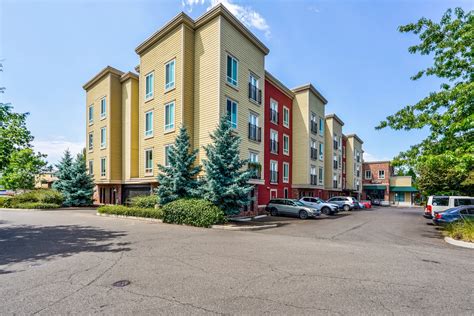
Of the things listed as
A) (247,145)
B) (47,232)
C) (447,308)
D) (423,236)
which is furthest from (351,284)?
(247,145)

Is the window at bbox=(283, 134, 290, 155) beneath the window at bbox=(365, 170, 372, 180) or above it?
above

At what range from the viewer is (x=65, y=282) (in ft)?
18.2

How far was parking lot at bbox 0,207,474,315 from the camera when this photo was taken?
15.0 feet

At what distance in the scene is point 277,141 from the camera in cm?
2542

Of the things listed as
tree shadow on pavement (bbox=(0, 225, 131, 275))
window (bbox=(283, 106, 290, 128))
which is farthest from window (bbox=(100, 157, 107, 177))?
window (bbox=(283, 106, 290, 128))

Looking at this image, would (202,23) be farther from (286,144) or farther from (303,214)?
(303,214)

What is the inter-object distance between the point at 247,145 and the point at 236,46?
24.7 feet

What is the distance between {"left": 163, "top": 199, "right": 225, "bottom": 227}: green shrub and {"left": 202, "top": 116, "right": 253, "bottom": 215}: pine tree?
1.95ft

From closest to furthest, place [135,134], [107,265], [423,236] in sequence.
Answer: [107,265], [423,236], [135,134]

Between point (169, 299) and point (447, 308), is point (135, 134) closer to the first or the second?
point (169, 299)

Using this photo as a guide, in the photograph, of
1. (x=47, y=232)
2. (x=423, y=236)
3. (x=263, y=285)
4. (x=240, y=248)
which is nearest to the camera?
(x=263, y=285)

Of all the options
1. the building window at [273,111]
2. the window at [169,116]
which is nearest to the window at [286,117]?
the building window at [273,111]

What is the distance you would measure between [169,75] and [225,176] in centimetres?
1018

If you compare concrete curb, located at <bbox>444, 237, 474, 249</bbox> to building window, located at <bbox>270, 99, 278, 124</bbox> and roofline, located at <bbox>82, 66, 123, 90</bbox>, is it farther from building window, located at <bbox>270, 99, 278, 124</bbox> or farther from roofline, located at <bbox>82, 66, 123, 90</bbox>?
roofline, located at <bbox>82, 66, 123, 90</bbox>
